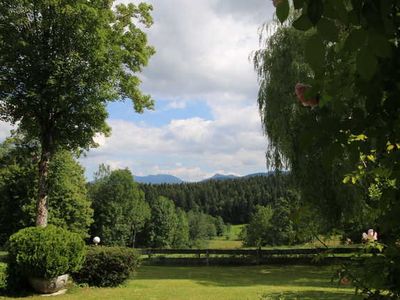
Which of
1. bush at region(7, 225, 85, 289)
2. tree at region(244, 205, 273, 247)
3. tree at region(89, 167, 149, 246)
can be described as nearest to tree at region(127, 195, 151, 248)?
tree at region(89, 167, 149, 246)

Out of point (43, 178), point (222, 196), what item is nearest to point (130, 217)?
point (43, 178)

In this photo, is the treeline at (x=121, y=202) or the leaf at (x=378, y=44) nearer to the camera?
the leaf at (x=378, y=44)

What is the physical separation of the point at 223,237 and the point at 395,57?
8558 cm

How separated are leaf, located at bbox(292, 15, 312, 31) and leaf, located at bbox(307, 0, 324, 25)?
1 cm

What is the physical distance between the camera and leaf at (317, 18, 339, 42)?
0.96 meters

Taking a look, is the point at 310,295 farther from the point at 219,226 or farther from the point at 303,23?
the point at 219,226

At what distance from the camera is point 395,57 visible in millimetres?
1238

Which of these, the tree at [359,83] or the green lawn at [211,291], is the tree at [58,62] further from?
the tree at [359,83]

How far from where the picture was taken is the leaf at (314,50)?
97 centimetres

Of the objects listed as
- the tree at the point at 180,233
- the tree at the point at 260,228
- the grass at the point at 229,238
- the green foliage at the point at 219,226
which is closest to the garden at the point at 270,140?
the tree at the point at 260,228

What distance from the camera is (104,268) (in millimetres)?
13547

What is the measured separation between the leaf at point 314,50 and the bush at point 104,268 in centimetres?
1330

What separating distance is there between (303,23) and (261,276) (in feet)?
59.5

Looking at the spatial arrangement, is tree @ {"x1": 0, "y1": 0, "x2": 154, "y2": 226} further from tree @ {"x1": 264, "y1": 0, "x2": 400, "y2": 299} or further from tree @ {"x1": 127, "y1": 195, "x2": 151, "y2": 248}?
tree @ {"x1": 127, "y1": 195, "x2": 151, "y2": 248}
